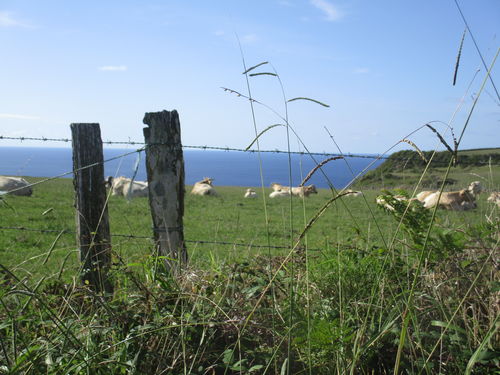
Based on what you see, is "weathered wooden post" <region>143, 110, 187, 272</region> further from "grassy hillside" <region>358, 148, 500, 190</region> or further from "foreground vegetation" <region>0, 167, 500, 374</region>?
"grassy hillside" <region>358, 148, 500, 190</region>

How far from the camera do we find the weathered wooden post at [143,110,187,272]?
11.6ft

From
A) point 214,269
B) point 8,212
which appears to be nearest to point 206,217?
point 8,212

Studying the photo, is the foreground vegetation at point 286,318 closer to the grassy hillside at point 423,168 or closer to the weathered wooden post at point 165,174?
the grassy hillside at point 423,168

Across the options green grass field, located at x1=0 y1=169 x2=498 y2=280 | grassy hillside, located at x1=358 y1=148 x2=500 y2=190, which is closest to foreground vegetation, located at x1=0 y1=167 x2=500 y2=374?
grassy hillside, located at x1=358 y1=148 x2=500 y2=190

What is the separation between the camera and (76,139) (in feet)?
11.8

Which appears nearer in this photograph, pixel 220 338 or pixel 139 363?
pixel 139 363

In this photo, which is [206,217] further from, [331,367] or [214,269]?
[331,367]

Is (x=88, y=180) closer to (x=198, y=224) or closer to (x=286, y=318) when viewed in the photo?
(x=286, y=318)

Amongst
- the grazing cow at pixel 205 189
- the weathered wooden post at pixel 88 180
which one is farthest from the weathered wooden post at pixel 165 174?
the grazing cow at pixel 205 189

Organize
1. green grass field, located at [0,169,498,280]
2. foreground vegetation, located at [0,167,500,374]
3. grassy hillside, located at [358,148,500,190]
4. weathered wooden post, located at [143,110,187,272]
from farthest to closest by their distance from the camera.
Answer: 1. green grass field, located at [0,169,498,280]
2. weathered wooden post, located at [143,110,187,272]
3. grassy hillside, located at [358,148,500,190]
4. foreground vegetation, located at [0,167,500,374]

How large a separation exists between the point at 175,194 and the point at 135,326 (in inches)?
66.4

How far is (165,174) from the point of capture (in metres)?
3.61

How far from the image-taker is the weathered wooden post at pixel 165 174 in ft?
11.6

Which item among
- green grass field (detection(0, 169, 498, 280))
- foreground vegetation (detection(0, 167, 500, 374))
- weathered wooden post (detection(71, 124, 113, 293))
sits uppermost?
weathered wooden post (detection(71, 124, 113, 293))
